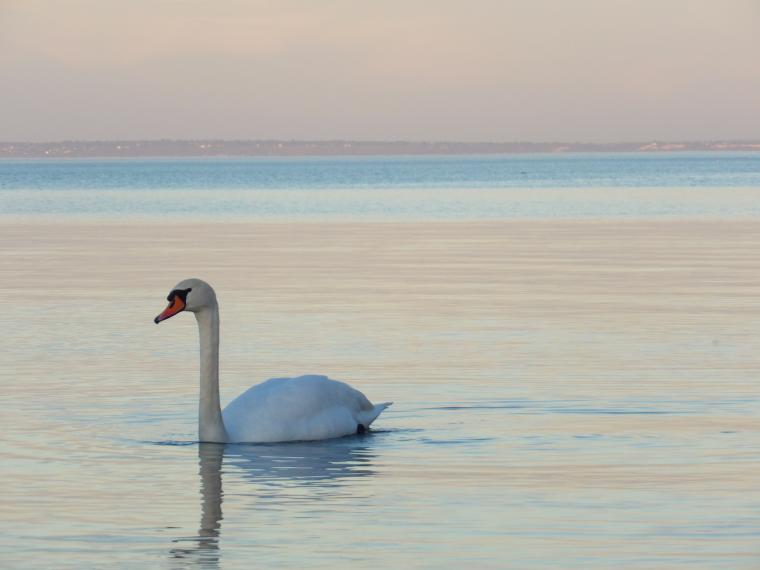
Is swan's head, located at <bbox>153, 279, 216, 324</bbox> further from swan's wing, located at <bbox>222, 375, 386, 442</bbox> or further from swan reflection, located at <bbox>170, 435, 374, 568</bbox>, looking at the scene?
swan reflection, located at <bbox>170, 435, 374, 568</bbox>

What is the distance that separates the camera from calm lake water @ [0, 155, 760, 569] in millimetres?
9125

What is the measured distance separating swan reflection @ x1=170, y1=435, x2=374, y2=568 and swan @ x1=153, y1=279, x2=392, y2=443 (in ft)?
0.29

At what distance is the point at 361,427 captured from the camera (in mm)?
13172

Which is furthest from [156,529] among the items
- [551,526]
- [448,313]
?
[448,313]

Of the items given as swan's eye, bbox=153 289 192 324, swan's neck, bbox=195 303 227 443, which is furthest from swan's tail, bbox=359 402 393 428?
swan's eye, bbox=153 289 192 324

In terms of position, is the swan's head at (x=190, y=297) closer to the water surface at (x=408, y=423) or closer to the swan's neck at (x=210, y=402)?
the swan's neck at (x=210, y=402)

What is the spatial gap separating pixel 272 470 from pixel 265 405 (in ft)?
4.10

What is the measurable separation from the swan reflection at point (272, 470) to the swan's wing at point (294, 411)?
0.09 m

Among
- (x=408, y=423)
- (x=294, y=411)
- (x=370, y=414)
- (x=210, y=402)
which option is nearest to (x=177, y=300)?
(x=210, y=402)

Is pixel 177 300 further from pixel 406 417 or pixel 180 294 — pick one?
pixel 406 417

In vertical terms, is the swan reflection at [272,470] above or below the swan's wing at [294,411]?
below

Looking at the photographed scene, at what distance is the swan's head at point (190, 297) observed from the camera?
1277cm

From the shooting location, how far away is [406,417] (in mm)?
13531

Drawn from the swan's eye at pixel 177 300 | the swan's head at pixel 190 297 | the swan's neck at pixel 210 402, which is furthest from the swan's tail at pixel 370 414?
the swan's eye at pixel 177 300
